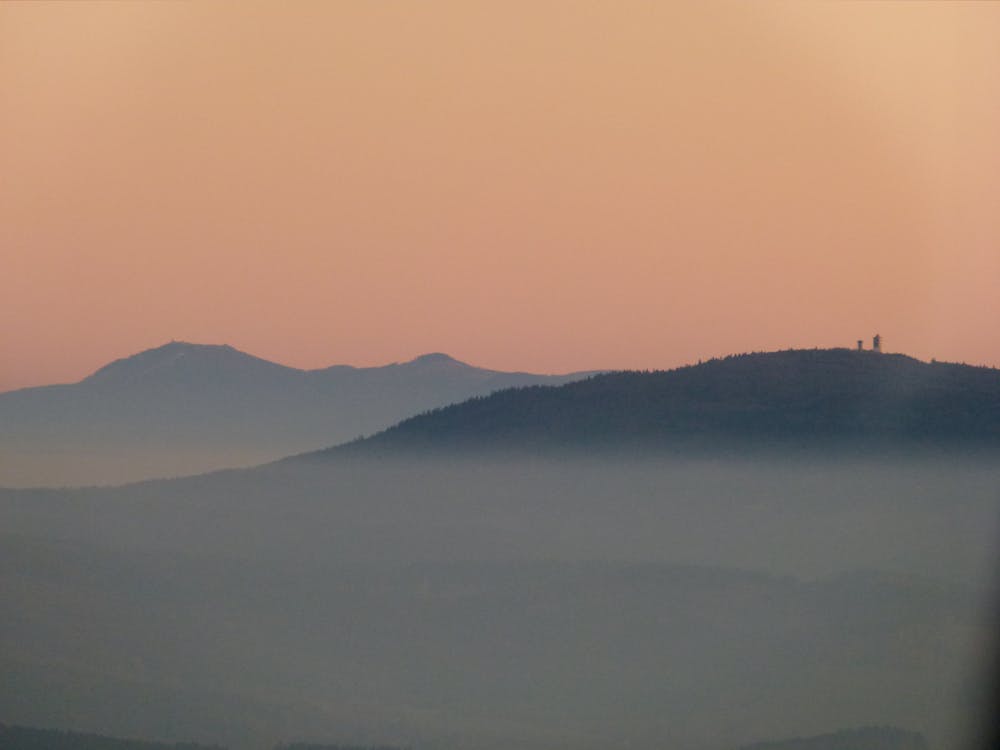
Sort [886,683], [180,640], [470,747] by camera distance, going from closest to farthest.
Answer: [470,747]
[886,683]
[180,640]

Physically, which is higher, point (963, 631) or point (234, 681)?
point (963, 631)

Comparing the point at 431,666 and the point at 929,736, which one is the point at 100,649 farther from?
the point at 929,736

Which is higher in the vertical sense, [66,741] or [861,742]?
[861,742]

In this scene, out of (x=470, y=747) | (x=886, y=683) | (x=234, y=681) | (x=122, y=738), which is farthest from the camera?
(x=234, y=681)

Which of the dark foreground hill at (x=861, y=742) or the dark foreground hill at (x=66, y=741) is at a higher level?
the dark foreground hill at (x=861, y=742)

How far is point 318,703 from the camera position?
585ft

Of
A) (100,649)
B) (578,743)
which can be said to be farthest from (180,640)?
(578,743)

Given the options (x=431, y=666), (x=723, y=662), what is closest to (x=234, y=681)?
(x=431, y=666)

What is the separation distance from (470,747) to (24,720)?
142ft

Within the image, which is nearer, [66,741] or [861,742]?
[66,741]

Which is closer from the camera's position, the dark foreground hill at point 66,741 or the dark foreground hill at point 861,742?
the dark foreground hill at point 66,741

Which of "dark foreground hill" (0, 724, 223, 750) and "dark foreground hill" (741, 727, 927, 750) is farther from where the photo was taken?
"dark foreground hill" (741, 727, 927, 750)

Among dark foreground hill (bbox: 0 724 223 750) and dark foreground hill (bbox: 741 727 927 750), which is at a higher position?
dark foreground hill (bbox: 741 727 927 750)

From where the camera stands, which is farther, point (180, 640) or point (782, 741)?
point (180, 640)
